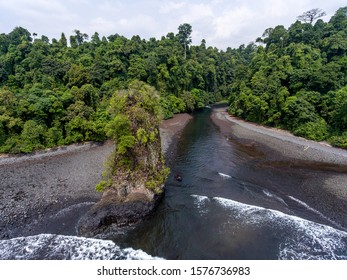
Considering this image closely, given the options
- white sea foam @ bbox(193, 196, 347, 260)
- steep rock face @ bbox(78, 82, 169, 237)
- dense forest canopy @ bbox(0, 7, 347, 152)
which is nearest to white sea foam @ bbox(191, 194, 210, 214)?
white sea foam @ bbox(193, 196, 347, 260)

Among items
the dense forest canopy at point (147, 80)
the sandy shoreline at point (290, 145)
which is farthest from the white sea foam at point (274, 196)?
the dense forest canopy at point (147, 80)

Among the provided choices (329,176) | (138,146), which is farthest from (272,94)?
(138,146)

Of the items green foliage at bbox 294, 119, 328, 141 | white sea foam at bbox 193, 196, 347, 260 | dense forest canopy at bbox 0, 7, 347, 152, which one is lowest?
white sea foam at bbox 193, 196, 347, 260

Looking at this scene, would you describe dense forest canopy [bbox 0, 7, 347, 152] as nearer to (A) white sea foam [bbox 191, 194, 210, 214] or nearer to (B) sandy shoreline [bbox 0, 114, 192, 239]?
(B) sandy shoreline [bbox 0, 114, 192, 239]

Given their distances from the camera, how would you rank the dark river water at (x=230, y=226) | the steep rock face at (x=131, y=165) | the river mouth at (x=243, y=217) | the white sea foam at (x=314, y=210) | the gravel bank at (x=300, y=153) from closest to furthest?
the dark river water at (x=230, y=226) < the river mouth at (x=243, y=217) < the white sea foam at (x=314, y=210) < the steep rock face at (x=131, y=165) < the gravel bank at (x=300, y=153)

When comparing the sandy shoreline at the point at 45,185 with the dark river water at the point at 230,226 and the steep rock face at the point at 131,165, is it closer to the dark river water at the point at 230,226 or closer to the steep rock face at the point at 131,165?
the dark river water at the point at 230,226

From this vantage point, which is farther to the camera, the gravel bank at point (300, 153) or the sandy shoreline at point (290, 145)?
the sandy shoreline at point (290, 145)
